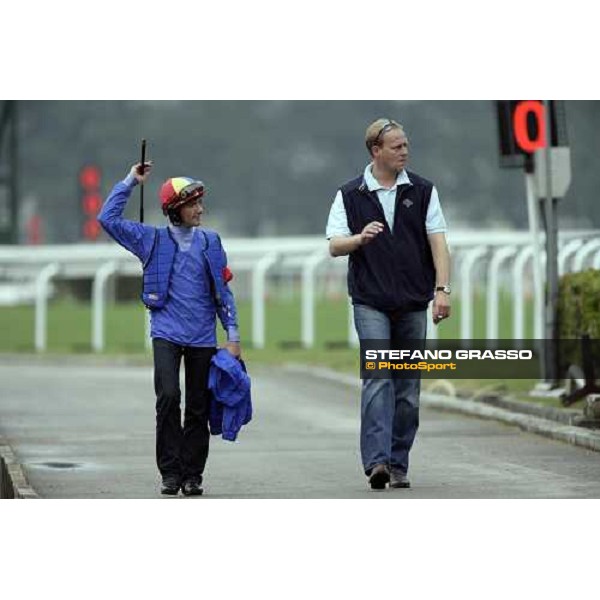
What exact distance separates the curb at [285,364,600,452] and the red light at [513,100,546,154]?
196cm

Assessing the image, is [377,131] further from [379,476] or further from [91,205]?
[91,205]

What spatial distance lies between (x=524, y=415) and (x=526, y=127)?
2778 millimetres

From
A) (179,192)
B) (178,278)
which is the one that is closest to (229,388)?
(178,278)

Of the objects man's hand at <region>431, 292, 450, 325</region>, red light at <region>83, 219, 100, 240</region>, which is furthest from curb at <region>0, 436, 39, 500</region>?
red light at <region>83, 219, 100, 240</region>

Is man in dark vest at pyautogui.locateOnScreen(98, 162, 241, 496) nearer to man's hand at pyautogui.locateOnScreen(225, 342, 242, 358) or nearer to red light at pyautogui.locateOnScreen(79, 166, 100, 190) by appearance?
man's hand at pyautogui.locateOnScreen(225, 342, 242, 358)

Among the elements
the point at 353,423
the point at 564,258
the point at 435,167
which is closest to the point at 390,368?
the point at 353,423

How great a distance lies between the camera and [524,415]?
1598cm

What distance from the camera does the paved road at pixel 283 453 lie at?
12.0 meters

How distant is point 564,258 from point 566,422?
3.88 metres

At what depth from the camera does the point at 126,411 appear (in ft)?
57.6

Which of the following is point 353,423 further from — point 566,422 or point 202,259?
point 202,259

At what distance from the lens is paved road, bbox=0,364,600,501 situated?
11992 millimetres

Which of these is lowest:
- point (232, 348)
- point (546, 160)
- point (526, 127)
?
point (232, 348)

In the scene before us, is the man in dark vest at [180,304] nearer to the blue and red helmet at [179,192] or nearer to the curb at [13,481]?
the blue and red helmet at [179,192]
